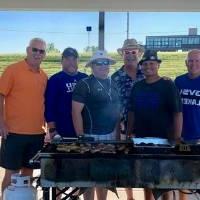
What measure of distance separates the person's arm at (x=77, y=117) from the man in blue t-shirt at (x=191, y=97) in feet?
3.52

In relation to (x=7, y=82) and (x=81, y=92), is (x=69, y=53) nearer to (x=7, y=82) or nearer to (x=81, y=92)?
(x=81, y=92)

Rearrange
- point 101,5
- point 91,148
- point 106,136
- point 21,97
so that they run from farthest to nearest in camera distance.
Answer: point 101,5 → point 21,97 → point 106,136 → point 91,148

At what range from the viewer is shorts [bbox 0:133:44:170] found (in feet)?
13.7

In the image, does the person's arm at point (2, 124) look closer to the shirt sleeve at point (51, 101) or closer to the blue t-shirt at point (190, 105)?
the shirt sleeve at point (51, 101)

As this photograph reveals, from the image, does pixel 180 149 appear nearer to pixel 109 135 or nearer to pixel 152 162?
pixel 152 162

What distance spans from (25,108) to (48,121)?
0.86ft

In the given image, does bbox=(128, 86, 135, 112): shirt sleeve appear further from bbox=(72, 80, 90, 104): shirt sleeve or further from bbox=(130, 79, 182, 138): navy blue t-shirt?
bbox=(72, 80, 90, 104): shirt sleeve

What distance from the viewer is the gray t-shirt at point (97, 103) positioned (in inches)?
155

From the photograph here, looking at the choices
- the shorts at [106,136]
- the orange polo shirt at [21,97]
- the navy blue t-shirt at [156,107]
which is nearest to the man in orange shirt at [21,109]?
the orange polo shirt at [21,97]

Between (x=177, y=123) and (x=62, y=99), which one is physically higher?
(x=62, y=99)

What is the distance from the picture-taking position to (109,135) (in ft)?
13.4

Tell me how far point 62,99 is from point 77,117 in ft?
1.09

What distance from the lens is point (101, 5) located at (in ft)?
14.6

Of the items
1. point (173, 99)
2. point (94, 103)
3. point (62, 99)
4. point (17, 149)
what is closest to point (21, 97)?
point (62, 99)
